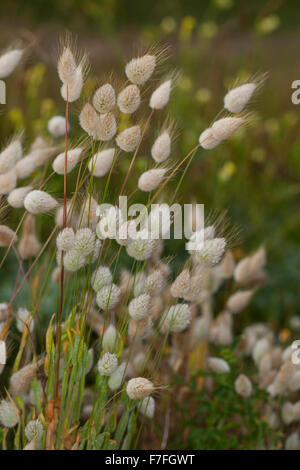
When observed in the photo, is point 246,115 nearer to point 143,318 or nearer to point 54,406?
point 143,318

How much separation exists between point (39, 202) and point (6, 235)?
108mm

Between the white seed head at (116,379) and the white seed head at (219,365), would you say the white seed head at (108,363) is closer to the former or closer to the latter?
the white seed head at (116,379)

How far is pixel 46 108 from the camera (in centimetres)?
216

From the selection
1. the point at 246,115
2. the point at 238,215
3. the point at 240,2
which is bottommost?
the point at 246,115

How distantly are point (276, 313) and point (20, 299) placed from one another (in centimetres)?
83

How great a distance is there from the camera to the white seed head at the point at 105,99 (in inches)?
36.3

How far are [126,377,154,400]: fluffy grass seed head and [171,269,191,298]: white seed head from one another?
139 millimetres

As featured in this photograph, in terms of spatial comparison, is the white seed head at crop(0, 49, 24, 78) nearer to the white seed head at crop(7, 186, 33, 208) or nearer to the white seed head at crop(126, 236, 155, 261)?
the white seed head at crop(7, 186, 33, 208)

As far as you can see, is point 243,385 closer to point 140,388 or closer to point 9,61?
point 140,388

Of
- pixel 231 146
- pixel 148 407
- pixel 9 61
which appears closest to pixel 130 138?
pixel 9 61

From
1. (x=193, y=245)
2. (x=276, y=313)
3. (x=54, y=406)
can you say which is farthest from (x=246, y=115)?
(x=276, y=313)

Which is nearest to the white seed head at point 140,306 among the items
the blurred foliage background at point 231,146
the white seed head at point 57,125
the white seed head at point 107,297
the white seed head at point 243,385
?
the white seed head at point 107,297

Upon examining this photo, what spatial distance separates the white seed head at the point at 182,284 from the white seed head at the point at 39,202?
0.73ft

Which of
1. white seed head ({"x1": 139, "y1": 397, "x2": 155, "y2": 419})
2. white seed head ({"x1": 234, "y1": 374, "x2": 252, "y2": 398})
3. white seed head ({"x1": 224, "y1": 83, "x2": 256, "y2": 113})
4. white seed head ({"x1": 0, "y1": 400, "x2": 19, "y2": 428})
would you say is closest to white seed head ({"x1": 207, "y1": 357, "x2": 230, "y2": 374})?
white seed head ({"x1": 234, "y1": 374, "x2": 252, "y2": 398})
